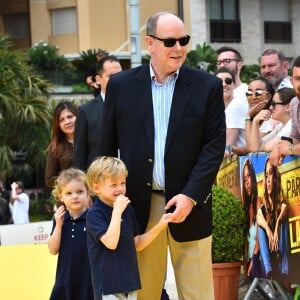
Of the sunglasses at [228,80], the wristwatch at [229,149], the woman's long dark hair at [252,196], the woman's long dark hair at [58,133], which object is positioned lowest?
the woman's long dark hair at [252,196]

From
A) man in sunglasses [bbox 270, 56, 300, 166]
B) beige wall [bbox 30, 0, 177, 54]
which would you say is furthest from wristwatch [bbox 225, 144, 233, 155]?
beige wall [bbox 30, 0, 177, 54]

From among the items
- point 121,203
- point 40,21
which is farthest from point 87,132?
point 40,21

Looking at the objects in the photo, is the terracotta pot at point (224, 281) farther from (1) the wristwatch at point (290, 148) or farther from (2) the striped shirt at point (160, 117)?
(2) the striped shirt at point (160, 117)

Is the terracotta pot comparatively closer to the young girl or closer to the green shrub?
the green shrub

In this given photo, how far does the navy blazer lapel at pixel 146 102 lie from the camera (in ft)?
15.8

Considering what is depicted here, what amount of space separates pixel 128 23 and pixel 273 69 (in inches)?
1226

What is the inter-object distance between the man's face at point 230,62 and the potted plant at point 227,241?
2.17m

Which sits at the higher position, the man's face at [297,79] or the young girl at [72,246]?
the man's face at [297,79]

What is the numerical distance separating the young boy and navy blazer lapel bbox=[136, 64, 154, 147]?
263mm

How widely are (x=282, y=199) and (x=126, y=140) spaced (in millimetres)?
1751

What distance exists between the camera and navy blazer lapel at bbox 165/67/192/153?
15.7ft

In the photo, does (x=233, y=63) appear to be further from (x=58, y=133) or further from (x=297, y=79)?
(x=297, y=79)

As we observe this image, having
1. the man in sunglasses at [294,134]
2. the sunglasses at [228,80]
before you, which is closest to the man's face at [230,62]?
the sunglasses at [228,80]

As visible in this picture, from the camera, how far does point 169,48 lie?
4750 mm
